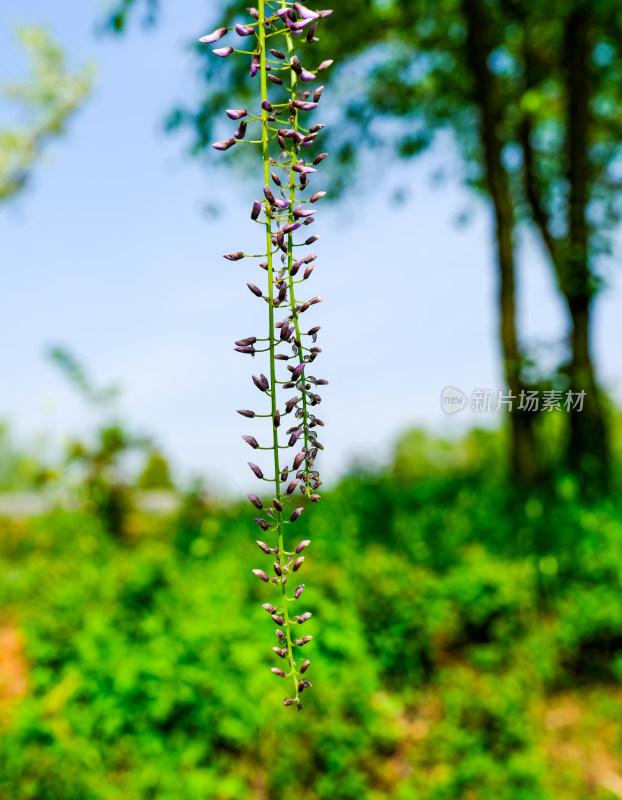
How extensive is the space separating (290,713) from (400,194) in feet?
25.0

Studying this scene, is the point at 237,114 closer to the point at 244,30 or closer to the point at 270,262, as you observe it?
the point at 244,30

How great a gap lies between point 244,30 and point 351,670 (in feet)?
12.7

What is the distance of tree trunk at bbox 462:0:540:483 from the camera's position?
7.13 m

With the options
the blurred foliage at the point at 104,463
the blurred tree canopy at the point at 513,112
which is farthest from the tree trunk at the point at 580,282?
the blurred foliage at the point at 104,463

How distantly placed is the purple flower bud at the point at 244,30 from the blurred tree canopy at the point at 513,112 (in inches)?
198

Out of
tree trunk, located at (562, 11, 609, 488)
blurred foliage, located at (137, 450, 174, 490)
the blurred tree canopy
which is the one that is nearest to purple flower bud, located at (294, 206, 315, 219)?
the blurred tree canopy

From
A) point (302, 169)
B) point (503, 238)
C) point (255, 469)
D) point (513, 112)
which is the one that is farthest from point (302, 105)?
point (513, 112)

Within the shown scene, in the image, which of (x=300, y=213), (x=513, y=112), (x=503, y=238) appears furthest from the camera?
(x=513, y=112)

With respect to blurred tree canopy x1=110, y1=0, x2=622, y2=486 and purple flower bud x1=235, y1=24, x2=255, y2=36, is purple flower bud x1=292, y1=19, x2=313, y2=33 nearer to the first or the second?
purple flower bud x1=235, y1=24, x2=255, y2=36

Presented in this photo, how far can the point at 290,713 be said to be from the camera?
12.5 feet

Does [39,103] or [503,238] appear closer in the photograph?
[503,238]

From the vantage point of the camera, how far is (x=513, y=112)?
31.9ft

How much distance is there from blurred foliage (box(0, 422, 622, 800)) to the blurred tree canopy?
2.04 meters

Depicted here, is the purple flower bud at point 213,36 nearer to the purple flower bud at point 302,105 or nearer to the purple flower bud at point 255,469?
the purple flower bud at point 302,105
